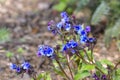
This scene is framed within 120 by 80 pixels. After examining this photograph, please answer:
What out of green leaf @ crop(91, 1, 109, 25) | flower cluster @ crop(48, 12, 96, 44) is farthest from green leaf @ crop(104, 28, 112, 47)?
flower cluster @ crop(48, 12, 96, 44)

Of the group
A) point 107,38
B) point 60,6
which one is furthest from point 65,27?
point 60,6

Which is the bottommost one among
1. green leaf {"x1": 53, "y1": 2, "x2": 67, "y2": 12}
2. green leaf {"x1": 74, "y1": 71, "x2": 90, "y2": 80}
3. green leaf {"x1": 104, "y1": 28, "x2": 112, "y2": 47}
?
green leaf {"x1": 74, "y1": 71, "x2": 90, "y2": 80}

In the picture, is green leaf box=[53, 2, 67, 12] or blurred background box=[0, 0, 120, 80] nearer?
blurred background box=[0, 0, 120, 80]

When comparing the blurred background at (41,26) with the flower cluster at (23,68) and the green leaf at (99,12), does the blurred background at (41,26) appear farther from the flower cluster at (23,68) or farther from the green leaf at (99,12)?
the flower cluster at (23,68)

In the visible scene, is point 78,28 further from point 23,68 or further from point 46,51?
point 23,68

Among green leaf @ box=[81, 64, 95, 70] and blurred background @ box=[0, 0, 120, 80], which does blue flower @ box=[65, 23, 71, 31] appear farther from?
blurred background @ box=[0, 0, 120, 80]

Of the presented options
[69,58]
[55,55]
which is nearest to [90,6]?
[69,58]

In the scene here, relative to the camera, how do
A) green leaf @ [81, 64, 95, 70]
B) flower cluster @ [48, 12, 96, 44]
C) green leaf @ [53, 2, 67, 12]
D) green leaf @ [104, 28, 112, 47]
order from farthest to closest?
green leaf @ [53, 2, 67, 12]
green leaf @ [104, 28, 112, 47]
flower cluster @ [48, 12, 96, 44]
green leaf @ [81, 64, 95, 70]

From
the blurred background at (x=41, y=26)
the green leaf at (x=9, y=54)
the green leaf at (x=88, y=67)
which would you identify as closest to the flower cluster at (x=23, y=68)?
the green leaf at (x=88, y=67)

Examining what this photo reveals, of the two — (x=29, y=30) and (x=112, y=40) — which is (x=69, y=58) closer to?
(x=112, y=40)
